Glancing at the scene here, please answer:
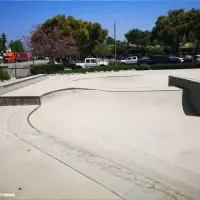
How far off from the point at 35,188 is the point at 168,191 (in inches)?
76.2

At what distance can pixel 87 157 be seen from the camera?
5.11m

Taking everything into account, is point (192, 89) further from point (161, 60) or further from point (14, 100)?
point (161, 60)

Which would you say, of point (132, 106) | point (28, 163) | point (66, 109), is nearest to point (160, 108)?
point (132, 106)

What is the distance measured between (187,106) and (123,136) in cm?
660

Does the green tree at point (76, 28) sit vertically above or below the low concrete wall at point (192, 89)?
above

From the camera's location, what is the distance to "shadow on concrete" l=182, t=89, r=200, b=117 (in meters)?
13.2

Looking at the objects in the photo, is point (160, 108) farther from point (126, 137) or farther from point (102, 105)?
point (126, 137)

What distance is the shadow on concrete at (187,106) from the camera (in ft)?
43.2

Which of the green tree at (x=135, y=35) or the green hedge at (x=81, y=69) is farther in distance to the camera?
the green tree at (x=135, y=35)

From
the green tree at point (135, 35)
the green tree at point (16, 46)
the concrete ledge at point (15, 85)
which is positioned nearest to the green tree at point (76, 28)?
the concrete ledge at point (15, 85)

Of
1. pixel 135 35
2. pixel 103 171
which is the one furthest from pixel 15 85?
pixel 135 35

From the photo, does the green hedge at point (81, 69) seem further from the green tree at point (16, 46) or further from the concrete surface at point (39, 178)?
the green tree at point (16, 46)

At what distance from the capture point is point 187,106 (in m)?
13.9

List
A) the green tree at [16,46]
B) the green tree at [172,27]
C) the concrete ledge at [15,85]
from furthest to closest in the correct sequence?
the green tree at [16,46] → the green tree at [172,27] → the concrete ledge at [15,85]
